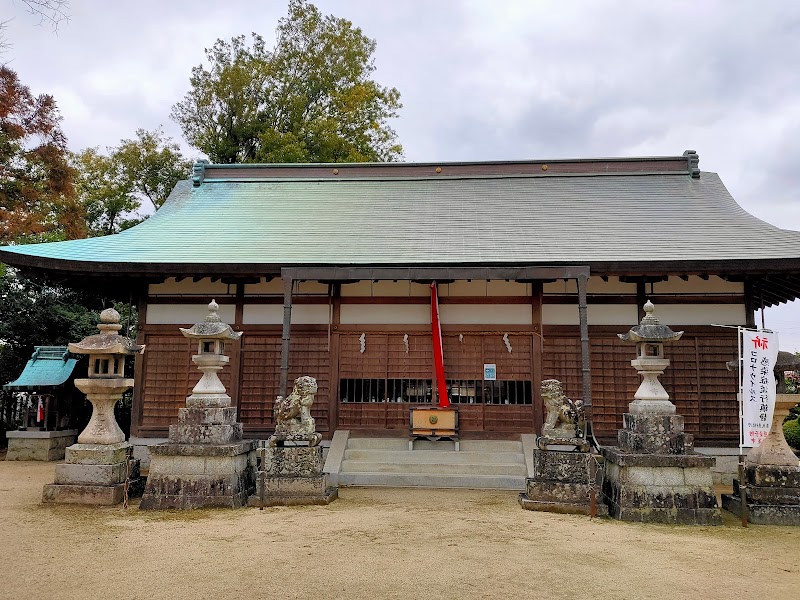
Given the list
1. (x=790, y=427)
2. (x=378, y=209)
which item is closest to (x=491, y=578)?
(x=378, y=209)

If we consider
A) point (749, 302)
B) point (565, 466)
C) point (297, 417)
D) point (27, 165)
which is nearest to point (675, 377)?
point (749, 302)

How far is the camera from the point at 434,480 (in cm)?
944

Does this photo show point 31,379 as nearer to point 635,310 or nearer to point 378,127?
point 635,310

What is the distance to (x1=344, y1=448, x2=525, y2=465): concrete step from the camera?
1004 centimetres

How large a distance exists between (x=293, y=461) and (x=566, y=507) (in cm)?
379

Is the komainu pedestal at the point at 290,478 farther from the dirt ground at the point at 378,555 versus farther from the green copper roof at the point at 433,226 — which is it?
the green copper roof at the point at 433,226

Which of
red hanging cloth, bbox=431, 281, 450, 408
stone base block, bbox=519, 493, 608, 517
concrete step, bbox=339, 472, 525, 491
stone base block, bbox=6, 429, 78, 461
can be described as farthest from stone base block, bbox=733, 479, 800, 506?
stone base block, bbox=6, 429, 78, 461

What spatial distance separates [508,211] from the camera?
13133 millimetres

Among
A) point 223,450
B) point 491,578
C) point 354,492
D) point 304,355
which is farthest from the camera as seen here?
point 304,355

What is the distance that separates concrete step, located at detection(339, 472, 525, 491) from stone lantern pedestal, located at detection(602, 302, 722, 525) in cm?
194

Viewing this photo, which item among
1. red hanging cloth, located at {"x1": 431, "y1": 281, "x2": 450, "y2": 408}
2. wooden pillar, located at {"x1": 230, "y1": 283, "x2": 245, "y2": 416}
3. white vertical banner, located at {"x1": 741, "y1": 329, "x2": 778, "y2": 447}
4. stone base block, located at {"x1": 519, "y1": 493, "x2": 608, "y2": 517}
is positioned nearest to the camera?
white vertical banner, located at {"x1": 741, "y1": 329, "x2": 778, "y2": 447}

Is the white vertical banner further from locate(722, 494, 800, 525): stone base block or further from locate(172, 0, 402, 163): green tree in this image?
locate(172, 0, 402, 163): green tree

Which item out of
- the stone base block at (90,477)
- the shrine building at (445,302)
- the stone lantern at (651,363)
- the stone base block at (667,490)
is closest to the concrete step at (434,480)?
the shrine building at (445,302)

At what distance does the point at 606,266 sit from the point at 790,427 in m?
9.23
